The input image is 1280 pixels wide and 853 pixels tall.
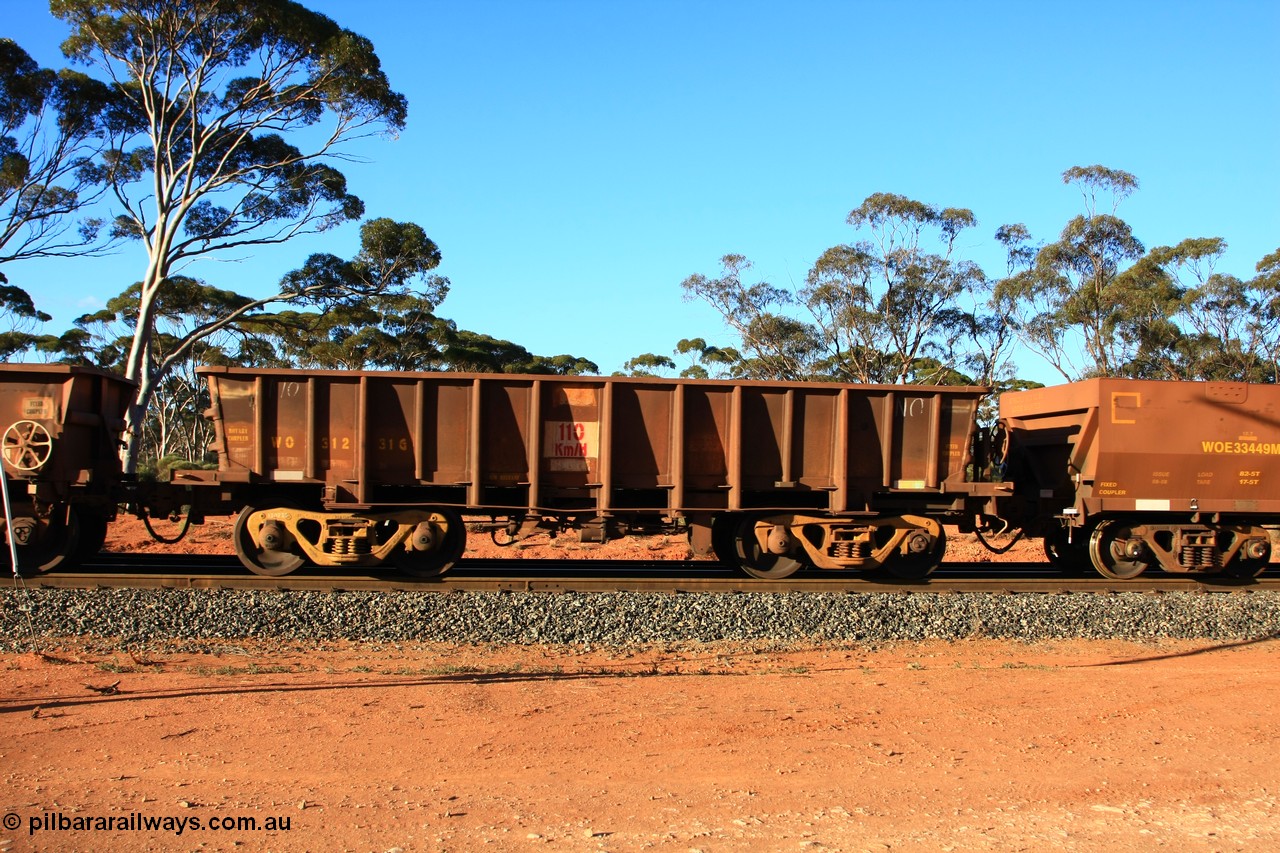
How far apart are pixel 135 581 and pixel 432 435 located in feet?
11.7

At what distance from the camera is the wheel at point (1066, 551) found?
13022 mm

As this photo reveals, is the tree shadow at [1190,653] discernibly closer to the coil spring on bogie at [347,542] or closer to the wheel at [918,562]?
the wheel at [918,562]

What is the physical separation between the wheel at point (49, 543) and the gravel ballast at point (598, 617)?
3.89ft

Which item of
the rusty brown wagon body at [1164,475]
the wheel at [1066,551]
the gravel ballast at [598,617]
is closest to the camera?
the gravel ballast at [598,617]

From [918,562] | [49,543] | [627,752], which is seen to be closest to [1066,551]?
[918,562]

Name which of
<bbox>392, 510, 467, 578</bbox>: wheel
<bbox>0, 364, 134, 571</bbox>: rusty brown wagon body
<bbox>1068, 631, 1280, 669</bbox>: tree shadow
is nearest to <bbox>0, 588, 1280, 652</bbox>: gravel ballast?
<bbox>1068, 631, 1280, 669</bbox>: tree shadow

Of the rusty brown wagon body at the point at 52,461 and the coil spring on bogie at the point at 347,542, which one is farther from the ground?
the rusty brown wagon body at the point at 52,461

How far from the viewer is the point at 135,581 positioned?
10.2 m

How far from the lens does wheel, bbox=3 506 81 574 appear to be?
1068 cm

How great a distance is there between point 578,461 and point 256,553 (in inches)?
158

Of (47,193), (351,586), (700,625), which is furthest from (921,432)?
(47,193)

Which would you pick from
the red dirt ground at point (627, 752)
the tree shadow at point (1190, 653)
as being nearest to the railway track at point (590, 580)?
the tree shadow at point (1190, 653)

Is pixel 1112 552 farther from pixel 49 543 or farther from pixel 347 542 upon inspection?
pixel 49 543

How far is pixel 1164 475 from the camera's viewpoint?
12.0 m
